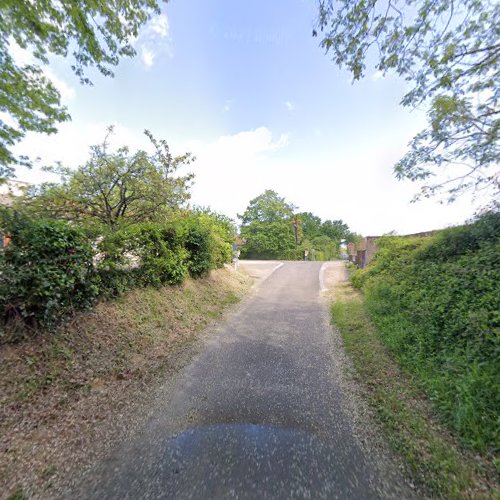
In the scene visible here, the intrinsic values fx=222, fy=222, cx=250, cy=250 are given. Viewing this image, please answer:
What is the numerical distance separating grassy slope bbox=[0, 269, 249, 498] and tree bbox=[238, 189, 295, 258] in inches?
1143

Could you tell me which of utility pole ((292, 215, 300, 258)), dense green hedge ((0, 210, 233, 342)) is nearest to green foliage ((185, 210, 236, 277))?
dense green hedge ((0, 210, 233, 342))

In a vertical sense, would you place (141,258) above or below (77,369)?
above

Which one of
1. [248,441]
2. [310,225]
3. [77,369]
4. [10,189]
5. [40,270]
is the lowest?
[248,441]

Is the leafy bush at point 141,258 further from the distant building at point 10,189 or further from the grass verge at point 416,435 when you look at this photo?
the grass verge at point 416,435

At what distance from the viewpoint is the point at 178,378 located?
3.44 meters

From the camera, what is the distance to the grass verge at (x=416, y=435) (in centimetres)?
179

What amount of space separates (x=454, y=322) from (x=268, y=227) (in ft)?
106

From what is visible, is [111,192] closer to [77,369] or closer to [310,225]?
[77,369]

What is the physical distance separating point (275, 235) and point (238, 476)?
3348cm

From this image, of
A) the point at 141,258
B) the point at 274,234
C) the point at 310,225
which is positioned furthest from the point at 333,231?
the point at 141,258

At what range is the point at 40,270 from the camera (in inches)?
123

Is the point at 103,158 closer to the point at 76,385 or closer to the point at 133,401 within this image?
the point at 76,385

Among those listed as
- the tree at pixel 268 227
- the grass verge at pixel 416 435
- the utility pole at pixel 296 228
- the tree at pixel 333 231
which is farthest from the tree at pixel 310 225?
→ the grass verge at pixel 416 435

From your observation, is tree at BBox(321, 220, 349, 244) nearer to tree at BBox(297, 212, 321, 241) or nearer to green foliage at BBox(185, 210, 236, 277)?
tree at BBox(297, 212, 321, 241)
